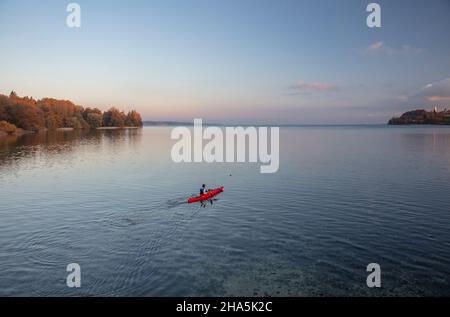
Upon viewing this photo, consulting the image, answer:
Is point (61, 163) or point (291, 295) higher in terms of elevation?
point (61, 163)

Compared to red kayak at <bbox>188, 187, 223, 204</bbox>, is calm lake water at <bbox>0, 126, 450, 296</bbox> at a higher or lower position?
lower

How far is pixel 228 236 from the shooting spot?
2903 cm

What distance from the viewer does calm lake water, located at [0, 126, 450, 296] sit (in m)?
20.6

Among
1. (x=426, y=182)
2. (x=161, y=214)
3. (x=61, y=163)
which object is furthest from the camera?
(x=61, y=163)

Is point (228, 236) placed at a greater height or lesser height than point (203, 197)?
lesser

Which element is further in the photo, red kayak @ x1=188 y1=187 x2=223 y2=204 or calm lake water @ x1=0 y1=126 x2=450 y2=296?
red kayak @ x1=188 y1=187 x2=223 y2=204

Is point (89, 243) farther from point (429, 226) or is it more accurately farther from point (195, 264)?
point (429, 226)

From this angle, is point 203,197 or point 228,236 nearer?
point 228,236

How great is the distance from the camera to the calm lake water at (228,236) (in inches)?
811

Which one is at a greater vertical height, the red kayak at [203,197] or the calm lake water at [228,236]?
the red kayak at [203,197]

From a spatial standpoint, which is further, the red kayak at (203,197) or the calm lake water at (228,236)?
the red kayak at (203,197)

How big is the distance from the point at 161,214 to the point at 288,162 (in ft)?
158
